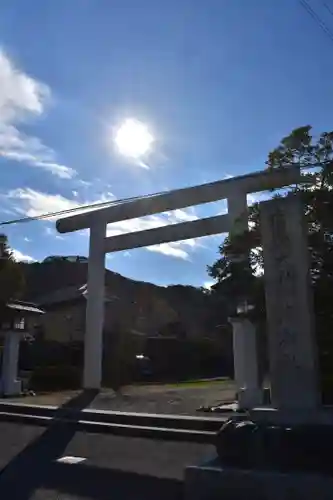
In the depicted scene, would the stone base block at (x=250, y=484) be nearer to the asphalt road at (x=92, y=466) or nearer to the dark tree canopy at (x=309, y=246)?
the asphalt road at (x=92, y=466)

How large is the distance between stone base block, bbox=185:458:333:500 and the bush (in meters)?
12.4

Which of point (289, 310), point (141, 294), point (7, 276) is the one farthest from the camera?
point (141, 294)

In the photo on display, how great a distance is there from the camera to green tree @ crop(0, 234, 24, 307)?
1539 cm

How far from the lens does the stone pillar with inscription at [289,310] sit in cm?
560

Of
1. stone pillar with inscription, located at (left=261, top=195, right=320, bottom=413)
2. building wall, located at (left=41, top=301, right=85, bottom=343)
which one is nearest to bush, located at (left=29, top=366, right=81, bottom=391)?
building wall, located at (left=41, top=301, right=85, bottom=343)

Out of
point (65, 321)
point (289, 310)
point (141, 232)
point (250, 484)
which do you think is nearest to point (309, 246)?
point (289, 310)

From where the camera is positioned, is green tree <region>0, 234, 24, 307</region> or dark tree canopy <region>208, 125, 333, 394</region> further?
green tree <region>0, 234, 24, 307</region>

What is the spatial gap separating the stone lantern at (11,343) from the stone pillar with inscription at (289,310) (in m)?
10.4

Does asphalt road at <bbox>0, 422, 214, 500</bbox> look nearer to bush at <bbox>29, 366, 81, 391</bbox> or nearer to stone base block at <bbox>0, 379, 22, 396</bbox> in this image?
stone base block at <bbox>0, 379, 22, 396</bbox>

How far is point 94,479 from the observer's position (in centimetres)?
552

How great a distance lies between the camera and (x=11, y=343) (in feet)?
48.0

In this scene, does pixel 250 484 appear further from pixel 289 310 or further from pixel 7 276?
pixel 7 276

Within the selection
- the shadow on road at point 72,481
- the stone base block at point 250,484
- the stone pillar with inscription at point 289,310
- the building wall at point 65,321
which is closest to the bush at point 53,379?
the shadow on road at point 72,481

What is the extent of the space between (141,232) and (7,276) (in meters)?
4.93
